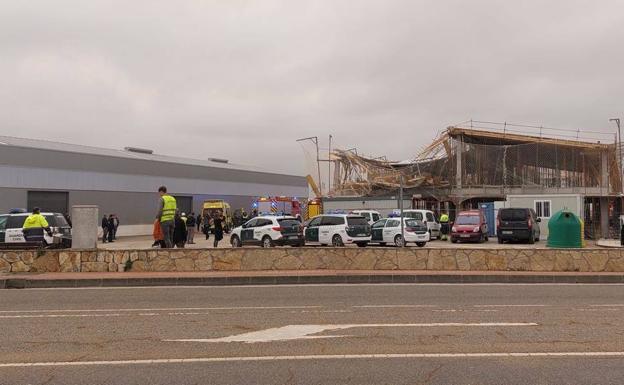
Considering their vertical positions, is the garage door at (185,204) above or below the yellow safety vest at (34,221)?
above

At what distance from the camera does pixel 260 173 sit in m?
58.8

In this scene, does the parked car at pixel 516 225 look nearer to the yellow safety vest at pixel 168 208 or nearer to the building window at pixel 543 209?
the building window at pixel 543 209

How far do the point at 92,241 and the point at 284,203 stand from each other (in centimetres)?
2515

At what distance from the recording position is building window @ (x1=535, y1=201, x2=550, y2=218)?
31734mm

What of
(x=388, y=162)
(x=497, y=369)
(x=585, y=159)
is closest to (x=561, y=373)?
(x=497, y=369)

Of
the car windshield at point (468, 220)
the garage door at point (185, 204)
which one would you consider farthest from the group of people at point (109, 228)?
the car windshield at point (468, 220)

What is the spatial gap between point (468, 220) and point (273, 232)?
33.1ft

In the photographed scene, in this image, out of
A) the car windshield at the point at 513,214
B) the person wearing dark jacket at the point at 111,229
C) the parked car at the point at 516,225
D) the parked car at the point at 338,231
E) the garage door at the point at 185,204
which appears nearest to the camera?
the parked car at the point at 338,231

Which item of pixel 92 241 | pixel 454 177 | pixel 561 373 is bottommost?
pixel 561 373

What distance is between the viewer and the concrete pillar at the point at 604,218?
34306 mm

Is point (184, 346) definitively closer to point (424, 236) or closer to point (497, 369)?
point (497, 369)

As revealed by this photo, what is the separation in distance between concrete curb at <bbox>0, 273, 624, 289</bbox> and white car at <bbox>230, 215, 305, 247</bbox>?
10.2m

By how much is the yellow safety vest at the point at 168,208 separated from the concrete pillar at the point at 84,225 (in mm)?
1768

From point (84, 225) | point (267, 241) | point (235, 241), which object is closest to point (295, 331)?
point (84, 225)
